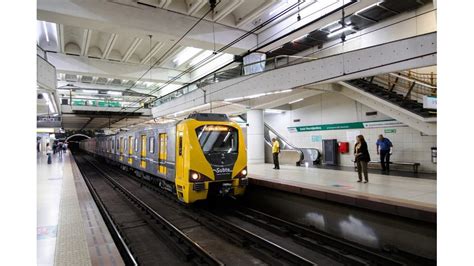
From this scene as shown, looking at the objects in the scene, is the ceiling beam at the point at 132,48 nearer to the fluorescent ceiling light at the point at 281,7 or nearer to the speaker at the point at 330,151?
the fluorescent ceiling light at the point at 281,7

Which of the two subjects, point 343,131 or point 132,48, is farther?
point 132,48

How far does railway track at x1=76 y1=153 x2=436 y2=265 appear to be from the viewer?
458 centimetres

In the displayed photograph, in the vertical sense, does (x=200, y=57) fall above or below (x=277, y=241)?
above

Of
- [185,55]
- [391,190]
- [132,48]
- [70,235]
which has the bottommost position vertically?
[70,235]

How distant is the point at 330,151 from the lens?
1384 centimetres

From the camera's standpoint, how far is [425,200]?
5664 millimetres

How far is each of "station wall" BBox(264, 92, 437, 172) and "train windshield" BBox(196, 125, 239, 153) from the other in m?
7.45

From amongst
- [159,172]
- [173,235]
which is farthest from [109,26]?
[173,235]

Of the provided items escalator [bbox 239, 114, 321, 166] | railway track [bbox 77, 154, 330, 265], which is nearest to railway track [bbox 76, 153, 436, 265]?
railway track [bbox 77, 154, 330, 265]

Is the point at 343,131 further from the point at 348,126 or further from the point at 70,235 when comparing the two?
the point at 70,235

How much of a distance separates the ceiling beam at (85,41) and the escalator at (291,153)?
10630mm

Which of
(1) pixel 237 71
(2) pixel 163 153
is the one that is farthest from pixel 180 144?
(1) pixel 237 71

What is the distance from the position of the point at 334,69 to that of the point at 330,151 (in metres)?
6.23

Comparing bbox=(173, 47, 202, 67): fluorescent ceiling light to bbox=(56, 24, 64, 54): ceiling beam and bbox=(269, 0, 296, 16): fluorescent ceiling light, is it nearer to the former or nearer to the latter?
bbox=(269, 0, 296, 16): fluorescent ceiling light
